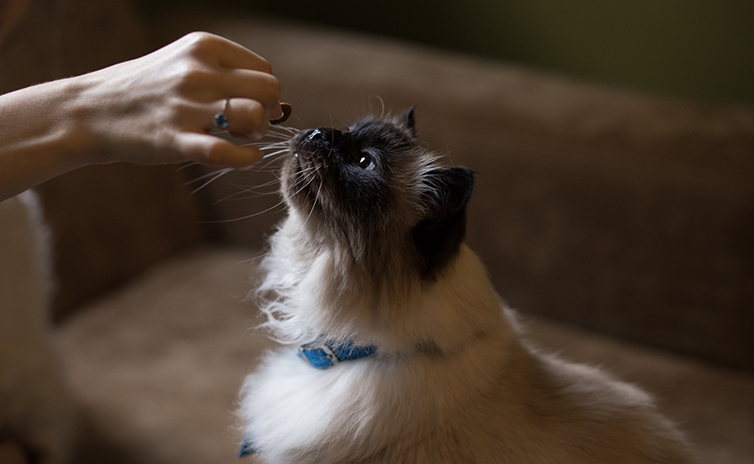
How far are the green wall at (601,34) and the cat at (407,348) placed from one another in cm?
145

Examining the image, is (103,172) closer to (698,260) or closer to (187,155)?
(187,155)

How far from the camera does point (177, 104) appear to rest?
0.65m

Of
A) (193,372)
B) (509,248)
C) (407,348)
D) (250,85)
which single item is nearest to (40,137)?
(250,85)

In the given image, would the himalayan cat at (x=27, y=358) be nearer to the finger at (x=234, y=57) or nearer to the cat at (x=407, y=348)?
the cat at (x=407, y=348)

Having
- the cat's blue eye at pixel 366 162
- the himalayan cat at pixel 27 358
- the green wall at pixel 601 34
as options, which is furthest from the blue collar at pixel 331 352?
the green wall at pixel 601 34

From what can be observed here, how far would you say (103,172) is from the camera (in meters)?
1.64

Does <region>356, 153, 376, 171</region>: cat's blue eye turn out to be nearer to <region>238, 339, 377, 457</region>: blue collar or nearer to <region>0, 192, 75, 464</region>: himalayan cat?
<region>238, 339, 377, 457</region>: blue collar

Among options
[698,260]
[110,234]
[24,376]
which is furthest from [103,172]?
[698,260]

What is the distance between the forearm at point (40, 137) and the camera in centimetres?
70

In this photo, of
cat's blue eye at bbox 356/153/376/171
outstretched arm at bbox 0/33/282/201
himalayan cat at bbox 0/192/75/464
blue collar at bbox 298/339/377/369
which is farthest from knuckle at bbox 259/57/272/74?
himalayan cat at bbox 0/192/75/464

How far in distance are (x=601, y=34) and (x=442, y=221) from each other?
5.95 feet

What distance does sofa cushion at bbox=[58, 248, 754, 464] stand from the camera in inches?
52.7

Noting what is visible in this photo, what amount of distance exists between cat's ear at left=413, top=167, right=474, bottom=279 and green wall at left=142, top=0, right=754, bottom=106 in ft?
5.07

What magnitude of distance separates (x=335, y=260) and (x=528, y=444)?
376mm
